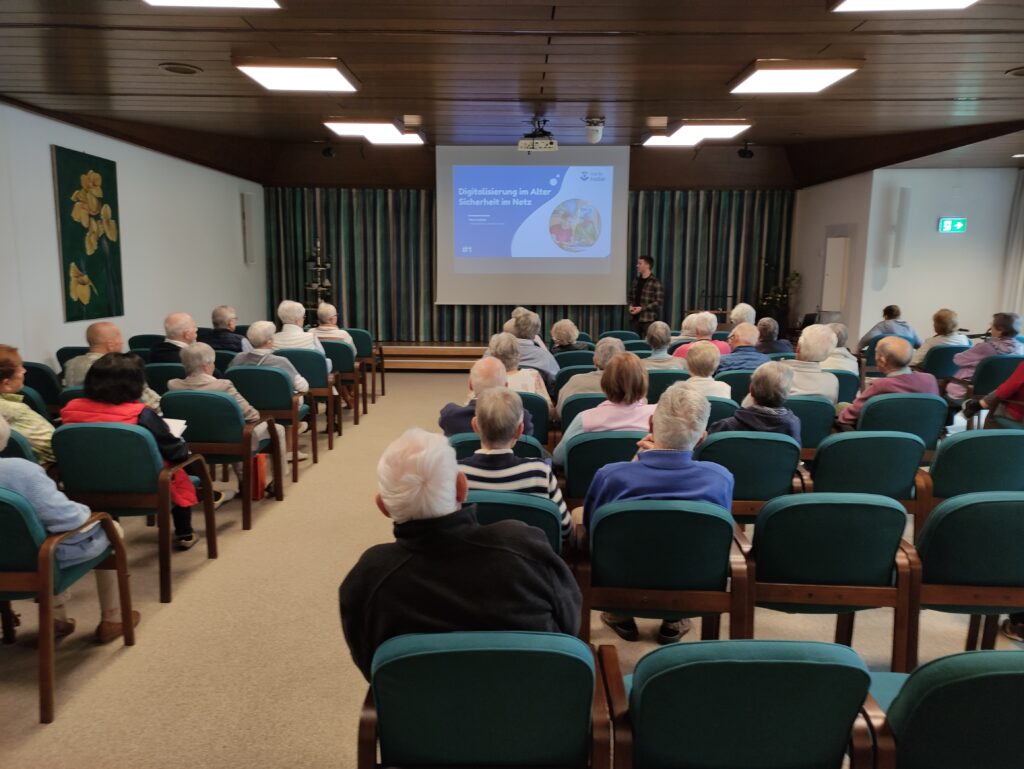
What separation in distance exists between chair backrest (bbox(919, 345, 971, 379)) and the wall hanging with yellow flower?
7529mm

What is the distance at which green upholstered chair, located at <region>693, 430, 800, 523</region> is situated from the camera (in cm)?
309

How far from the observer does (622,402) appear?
3473mm

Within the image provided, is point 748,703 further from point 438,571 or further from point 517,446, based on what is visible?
point 517,446

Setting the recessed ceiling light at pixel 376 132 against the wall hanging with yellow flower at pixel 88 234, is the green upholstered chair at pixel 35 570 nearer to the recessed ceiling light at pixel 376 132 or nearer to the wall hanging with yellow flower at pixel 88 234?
the wall hanging with yellow flower at pixel 88 234

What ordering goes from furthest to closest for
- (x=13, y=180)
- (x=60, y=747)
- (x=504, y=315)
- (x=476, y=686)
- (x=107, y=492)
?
1. (x=504, y=315)
2. (x=13, y=180)
3. (x=107, y=492)
4. (x=60, y=747)
5. (x=476, y=686)

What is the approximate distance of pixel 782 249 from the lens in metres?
11.3

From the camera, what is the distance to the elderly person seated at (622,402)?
11.3ft

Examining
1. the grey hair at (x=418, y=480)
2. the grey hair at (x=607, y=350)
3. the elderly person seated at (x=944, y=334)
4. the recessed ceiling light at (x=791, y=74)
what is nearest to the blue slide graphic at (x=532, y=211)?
the elderly person seated at (x=944, y=334)

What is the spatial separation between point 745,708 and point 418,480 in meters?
0.81

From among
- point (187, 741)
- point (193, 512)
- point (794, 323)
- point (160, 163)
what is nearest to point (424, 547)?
point (187, 741)

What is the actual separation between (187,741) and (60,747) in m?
0.40

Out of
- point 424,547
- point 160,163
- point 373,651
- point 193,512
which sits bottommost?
point 193,512

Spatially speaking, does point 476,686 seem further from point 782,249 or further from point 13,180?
point 782,249

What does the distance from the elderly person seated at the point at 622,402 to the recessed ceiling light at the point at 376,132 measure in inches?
187
